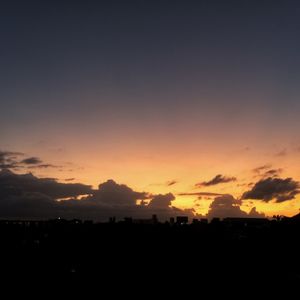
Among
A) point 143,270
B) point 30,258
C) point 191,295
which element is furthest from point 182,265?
point 30,258

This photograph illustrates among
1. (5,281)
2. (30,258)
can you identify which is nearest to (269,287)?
(5,281)

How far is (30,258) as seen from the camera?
56.0 m

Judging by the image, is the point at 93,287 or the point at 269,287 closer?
the point at 269,287

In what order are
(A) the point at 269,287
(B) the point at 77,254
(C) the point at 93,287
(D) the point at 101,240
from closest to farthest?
1. (A) the point at 269,287
2. (C) the point at 93,287
3. (B) the point at 77,254
4. (D) the point at 101,240

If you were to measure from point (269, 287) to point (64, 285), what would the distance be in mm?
20679

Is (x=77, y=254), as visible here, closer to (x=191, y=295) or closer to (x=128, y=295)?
(x=128, y=295)

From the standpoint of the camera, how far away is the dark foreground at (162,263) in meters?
42.3

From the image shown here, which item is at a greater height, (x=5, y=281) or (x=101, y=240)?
(x=101, y=240)

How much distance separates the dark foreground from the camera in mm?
42312

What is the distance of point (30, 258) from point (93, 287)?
56.7ft

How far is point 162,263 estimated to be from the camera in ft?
168

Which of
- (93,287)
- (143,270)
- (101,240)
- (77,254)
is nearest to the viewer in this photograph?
(93,287)

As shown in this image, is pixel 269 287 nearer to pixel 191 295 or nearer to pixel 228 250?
pixel 191 295

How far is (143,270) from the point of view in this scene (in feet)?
158
